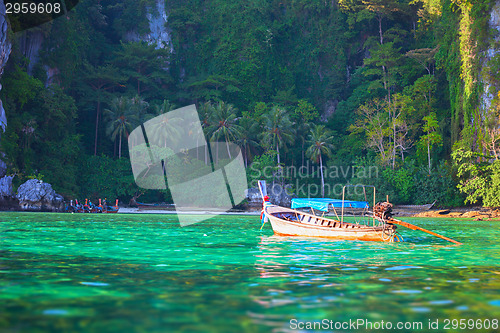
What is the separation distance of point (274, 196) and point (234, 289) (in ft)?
191

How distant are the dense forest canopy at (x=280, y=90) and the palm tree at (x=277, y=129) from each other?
0.18m

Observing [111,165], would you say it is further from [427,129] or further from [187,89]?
[427,129]

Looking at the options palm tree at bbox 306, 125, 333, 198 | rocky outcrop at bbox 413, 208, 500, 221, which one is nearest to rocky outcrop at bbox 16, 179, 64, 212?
palm tree at bbox 306, 125, 333, 198

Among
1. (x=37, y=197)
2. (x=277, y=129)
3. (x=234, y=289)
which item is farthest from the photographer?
(x=277, y=129)

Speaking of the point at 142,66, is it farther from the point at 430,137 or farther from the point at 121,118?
the point at 430,137

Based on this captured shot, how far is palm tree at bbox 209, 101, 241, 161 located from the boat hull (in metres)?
46.2

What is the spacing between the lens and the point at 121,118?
71.9m

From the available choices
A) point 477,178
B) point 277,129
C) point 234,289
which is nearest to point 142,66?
point 277,129

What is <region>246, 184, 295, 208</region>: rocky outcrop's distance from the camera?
66188 millimetres

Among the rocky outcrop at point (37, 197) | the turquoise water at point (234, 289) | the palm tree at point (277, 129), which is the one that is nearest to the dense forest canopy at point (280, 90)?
the palm tree at point (277, 129)

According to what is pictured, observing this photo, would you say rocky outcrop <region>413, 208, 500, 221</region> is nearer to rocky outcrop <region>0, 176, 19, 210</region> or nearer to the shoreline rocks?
the shoreline rocks

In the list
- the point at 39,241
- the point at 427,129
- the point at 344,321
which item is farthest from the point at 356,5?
the point at 344,321

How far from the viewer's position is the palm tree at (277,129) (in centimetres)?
7456

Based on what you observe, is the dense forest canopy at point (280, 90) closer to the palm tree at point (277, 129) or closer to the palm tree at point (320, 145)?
the palm tree at point (277, 129)
